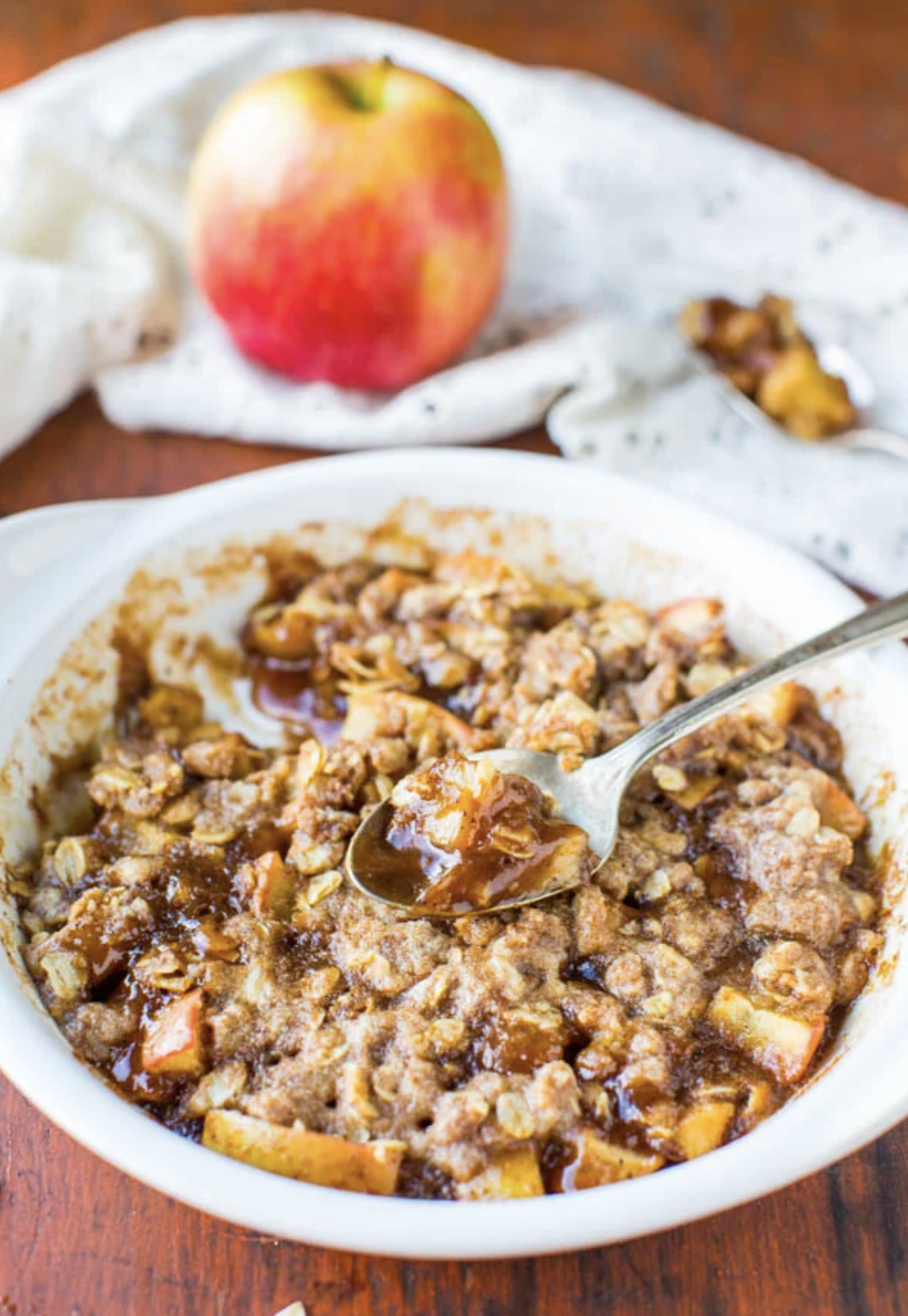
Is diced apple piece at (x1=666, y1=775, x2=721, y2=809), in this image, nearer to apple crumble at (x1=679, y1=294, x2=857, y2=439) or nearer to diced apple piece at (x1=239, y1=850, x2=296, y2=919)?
diced apple piece at (x1=239, y1=850, x2=296, y2=919)

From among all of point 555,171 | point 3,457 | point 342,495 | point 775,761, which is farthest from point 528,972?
point 555,171

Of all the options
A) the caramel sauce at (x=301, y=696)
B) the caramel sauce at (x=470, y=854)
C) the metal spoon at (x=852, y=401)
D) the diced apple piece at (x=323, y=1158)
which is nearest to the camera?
the diced apple piece at (x=323, y=1158)

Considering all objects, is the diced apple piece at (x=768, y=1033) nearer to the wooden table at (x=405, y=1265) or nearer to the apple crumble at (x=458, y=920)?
the apple crumble at (x=458, y=920)

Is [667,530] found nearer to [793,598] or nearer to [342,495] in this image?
[793,598]

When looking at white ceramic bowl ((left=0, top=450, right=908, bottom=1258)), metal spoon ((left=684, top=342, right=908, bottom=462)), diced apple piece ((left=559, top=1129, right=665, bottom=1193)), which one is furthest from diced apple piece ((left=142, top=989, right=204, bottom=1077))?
metal spoon ((left=684, top=342, right=908, bottom=462))

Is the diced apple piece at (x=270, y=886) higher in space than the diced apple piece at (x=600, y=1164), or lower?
higher

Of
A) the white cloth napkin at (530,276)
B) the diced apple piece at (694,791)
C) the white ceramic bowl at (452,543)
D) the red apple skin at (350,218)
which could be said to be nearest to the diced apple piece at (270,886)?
the white ceramic bowl at (452,543)
